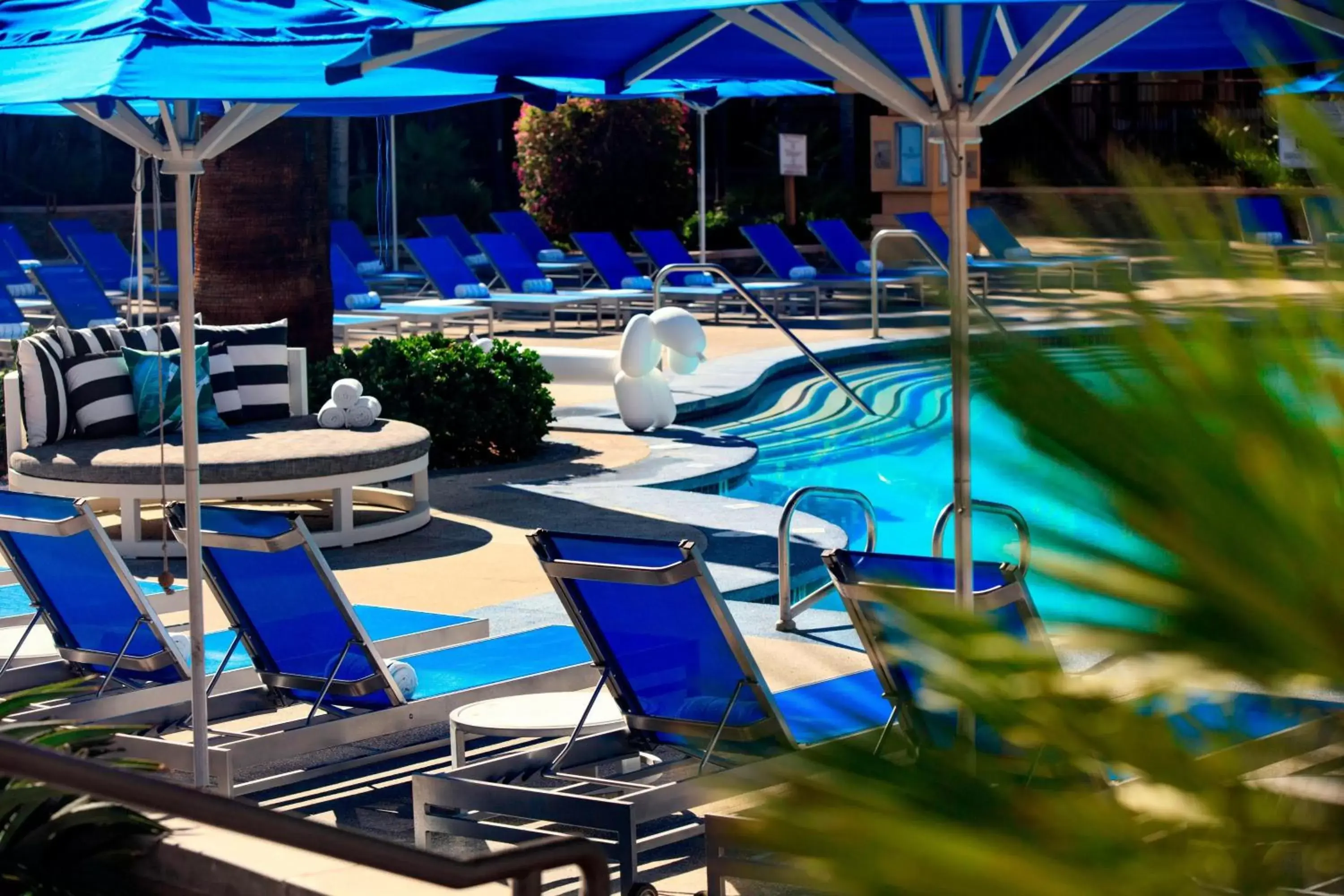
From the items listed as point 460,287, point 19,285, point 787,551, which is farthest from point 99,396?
point 19,285

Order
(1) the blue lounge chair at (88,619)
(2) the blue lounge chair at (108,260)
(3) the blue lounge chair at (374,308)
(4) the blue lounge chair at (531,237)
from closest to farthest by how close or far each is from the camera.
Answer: (1) the blue lounge chair at (88,619), (3) the blue lounge chair at (374,308), (2) the blue lounge chair at (108,260), (4) the blue lounge chair at (531,237)

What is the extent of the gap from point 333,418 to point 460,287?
9.86 meters

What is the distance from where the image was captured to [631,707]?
4848 mm

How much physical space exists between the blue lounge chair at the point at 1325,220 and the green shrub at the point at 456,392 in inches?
400

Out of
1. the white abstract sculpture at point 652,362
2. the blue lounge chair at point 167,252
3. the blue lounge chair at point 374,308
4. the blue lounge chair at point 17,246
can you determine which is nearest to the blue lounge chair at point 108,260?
the blue lounge chair at point 167,252

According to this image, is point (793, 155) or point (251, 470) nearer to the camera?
point (251, 470)

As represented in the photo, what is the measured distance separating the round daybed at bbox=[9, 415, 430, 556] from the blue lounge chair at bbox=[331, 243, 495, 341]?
287 inches

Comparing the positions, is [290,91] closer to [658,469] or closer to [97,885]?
[97,885]

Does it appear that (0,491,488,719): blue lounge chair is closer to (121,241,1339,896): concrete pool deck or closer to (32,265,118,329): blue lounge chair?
(121,241,1339,896): concrete pool deck

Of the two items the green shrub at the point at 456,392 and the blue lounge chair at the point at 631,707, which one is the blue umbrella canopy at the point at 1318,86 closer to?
the blue lounge chair at the point at 631,707

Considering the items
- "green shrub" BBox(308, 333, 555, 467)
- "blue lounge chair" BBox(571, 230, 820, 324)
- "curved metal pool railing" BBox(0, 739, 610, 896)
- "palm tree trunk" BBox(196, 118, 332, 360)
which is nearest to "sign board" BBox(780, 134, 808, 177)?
"blue lounge chair" BBox(571, 230, 820, 324)

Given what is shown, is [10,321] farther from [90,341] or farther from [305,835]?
[305,835]

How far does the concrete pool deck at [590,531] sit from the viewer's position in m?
0.86

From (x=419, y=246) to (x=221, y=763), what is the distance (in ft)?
50.5
